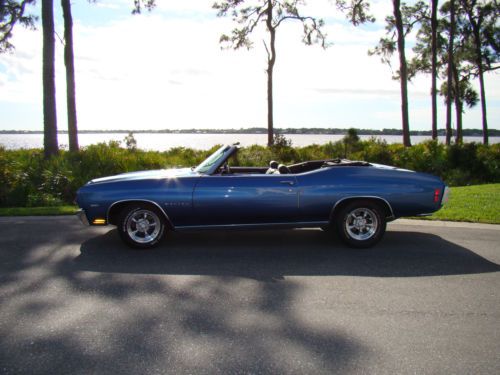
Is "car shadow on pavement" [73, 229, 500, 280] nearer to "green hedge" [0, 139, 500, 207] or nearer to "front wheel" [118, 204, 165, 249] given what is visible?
"front wheel" [118, 204, 165, 249]

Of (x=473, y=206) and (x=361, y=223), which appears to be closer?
(x=361, y=223)

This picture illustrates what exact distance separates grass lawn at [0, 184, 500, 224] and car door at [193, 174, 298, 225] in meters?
3.94

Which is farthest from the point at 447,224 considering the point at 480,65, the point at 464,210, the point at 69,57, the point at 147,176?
the point at 480,65

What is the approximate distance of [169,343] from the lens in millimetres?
3615

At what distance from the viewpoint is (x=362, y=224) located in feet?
22.4

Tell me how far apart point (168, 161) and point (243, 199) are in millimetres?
10227

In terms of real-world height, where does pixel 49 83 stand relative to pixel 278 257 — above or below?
above

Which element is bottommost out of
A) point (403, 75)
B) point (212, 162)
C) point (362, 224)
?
point (362, 224)

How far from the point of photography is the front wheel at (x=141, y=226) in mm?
6559

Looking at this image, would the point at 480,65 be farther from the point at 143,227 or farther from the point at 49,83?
the point at 143,227

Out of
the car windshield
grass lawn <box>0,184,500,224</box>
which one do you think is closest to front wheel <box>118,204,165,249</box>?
the car windshield

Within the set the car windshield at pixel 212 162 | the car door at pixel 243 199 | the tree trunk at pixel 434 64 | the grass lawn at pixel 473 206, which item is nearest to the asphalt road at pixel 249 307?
the car door at pixel 243 199

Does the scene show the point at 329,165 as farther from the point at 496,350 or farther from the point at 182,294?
the point at 496,350

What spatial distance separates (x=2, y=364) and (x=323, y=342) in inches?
91.8
